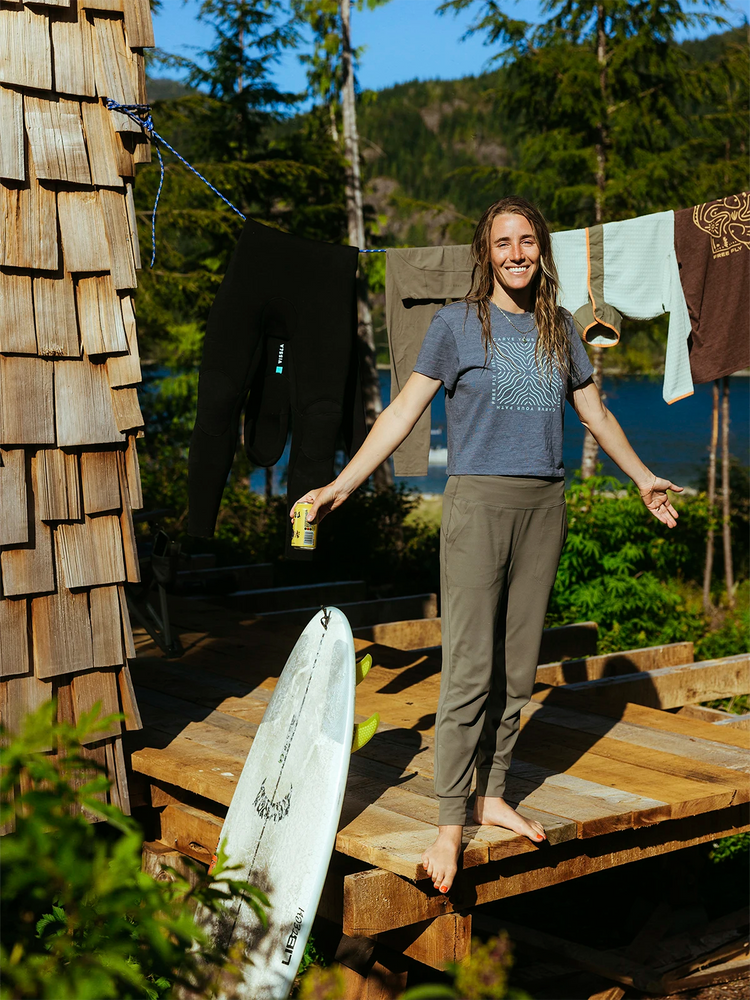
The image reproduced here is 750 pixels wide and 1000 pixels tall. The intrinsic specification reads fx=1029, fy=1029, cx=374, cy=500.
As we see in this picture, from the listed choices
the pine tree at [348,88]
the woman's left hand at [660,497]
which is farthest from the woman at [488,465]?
the pine tree at [348,88]

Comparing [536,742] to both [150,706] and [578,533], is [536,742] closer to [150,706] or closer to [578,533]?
[150,706]

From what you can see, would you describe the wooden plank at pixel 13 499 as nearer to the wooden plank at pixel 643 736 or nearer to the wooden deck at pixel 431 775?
the wooden deck at pixel 431 775

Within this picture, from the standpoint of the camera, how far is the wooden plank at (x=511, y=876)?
307cm

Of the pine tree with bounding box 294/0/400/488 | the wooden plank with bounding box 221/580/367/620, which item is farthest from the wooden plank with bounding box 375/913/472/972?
the pine tree with bounding box 294/0/400/488

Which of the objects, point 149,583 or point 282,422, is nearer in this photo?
point 282,422

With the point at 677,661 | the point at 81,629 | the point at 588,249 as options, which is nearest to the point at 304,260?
the point at 588,249

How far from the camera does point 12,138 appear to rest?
3795 millimetres

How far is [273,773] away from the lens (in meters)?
3.45

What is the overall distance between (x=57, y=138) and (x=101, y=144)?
18 cm

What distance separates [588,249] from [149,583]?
3.40 metres

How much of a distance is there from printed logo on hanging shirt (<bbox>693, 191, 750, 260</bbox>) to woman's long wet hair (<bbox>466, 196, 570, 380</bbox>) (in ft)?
8.62

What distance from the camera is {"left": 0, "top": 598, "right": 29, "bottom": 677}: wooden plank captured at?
3871 mm

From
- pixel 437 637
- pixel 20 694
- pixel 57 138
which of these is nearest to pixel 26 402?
pixel 57 138

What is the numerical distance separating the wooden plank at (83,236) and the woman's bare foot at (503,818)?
87.3 inches
